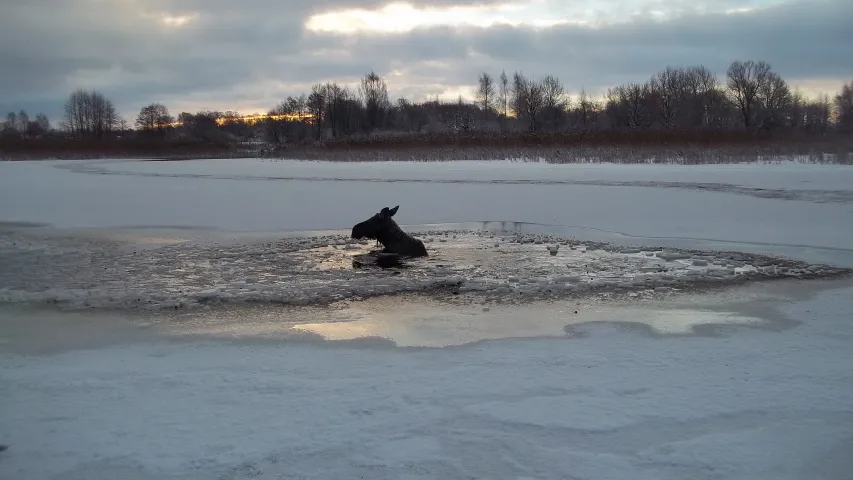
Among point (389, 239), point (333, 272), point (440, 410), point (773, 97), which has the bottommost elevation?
point (440, 410)

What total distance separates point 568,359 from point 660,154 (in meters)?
28.3

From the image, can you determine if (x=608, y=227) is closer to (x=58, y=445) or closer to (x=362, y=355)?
(x=362, y=355)

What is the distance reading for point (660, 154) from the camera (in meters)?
31.5

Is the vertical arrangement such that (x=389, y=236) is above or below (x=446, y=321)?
above

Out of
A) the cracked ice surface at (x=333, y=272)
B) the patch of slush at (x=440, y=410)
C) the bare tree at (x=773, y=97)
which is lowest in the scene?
the patch of slush at (x=440, y=410)

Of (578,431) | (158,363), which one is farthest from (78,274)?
(578,431)

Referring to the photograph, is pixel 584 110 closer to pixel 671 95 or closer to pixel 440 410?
pixel 671 95

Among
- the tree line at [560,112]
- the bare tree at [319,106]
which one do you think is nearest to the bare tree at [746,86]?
the tree line at [560,112]

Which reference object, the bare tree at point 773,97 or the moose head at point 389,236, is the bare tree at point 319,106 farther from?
the moose head at point 389,236

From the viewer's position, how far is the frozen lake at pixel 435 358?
3.90 m

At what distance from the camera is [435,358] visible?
5.56 m

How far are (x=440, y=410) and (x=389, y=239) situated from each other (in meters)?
6.89

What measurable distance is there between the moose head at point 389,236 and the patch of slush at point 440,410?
504 cm

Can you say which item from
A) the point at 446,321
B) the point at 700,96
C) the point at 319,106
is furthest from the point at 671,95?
the point at 446,321
